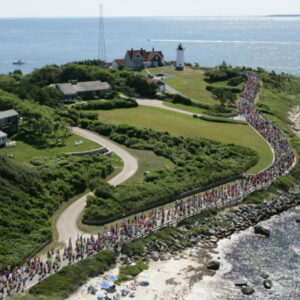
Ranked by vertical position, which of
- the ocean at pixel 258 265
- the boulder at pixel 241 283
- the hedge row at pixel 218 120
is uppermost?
the hedge row at pixel 218 120

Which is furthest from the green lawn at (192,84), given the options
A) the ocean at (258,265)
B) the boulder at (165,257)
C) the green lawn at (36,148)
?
the boulder at (165,257)

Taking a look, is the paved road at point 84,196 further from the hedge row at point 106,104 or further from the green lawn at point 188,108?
the green lawn at point 188,108

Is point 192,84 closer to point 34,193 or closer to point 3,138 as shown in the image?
point 3,138

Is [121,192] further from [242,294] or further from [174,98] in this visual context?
[174,98]

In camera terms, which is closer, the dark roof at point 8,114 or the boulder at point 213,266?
the boulder at point 213,266

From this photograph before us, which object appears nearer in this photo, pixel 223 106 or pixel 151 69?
pixel 223 106

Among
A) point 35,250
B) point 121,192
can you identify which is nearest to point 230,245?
point 121,192
